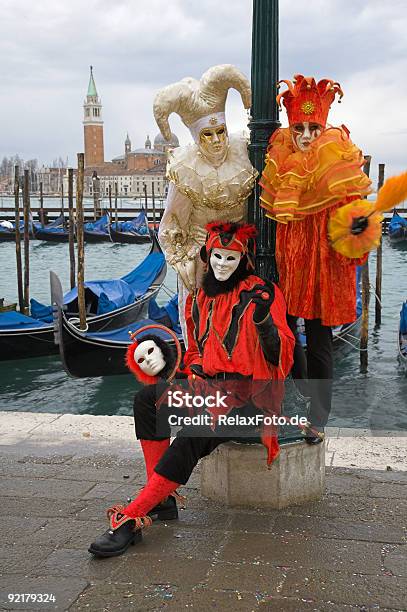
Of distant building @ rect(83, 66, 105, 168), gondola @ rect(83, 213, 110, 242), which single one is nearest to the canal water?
gondola @ rect(83, 213, 110, 242)

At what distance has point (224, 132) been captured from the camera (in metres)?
2.93

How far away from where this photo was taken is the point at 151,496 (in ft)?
8.11

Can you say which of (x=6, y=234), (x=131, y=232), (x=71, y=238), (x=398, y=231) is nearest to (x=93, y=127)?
(x=6, y=234)

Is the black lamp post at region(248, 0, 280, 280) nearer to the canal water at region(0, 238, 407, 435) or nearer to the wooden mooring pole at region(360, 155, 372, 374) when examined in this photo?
the canal water at region(0, 238, 407, 435)

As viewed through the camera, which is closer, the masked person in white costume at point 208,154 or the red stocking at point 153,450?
the red stocking at point 153,450

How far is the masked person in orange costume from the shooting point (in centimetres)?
260

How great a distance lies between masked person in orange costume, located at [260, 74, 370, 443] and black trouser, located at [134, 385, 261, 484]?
39 cm

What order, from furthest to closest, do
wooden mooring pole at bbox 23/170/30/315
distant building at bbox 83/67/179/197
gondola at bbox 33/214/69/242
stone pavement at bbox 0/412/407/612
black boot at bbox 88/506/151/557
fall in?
1. distant building at bbox 83/67/179/197
2. gondola at bbox 33/214/69/242
3. wooden mooring pole at bbox 23/170/30/315
4. black boot at bbox 88/506/151/557
5. stone pavement at bbox 0/412/407/612

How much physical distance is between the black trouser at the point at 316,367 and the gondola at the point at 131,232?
30590 millimetres

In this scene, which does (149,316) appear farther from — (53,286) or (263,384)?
(263,384)

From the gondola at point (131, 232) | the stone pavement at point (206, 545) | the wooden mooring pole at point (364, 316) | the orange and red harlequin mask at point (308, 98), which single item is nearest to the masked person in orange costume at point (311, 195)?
the orange and red harlequin mask at point (308, 98)

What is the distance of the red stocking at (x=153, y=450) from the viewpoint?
268 cm

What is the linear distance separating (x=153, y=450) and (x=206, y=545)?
427 millimetres

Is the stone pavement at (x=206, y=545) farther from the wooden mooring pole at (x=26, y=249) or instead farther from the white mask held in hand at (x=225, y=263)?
the wooden mooring pole at (x=26, y=249)
